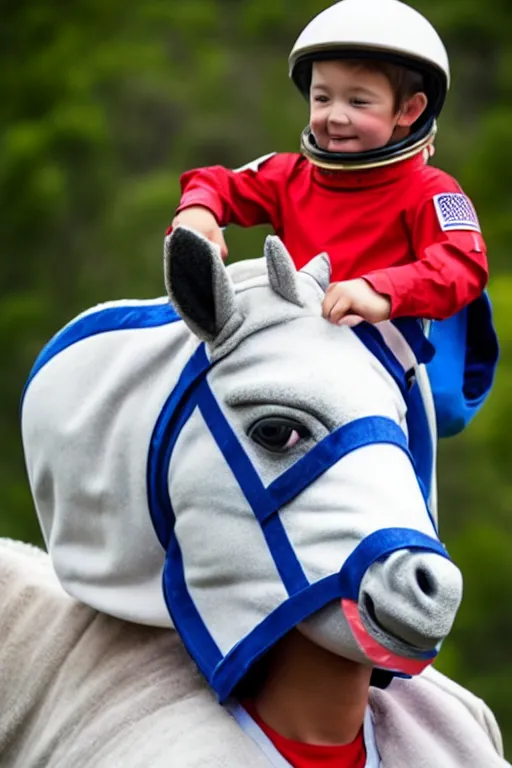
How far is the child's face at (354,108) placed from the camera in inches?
55.1

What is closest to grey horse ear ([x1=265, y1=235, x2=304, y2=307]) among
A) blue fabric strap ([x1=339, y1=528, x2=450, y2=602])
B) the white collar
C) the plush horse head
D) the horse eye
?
the plush horse head

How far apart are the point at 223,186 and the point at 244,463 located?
0.89ft

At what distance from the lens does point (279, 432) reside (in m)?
1.34

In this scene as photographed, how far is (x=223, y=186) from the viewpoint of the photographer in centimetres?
149

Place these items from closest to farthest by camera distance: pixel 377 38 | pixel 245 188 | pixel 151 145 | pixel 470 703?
pixel 377 38 → pixel 245 188 → pixel 470 703 → pixel 151 145

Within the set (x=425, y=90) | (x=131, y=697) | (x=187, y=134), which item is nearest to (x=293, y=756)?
(x=131, y=697)

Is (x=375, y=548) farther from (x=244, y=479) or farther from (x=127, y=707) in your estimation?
(x=127, y=707)

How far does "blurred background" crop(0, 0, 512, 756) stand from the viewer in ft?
12.5

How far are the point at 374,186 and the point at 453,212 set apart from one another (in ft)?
0.23

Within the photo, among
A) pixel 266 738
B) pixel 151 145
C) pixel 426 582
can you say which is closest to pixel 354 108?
pixel 426 582

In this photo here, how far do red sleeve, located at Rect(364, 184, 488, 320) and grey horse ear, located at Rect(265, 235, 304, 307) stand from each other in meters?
0.06

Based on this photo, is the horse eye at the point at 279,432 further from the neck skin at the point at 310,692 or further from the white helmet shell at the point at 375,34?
the white helmet shell at the point at 375,34

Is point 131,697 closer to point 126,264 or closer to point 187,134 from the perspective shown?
point 126,264

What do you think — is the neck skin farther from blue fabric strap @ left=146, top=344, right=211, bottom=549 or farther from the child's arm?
the child's arm
